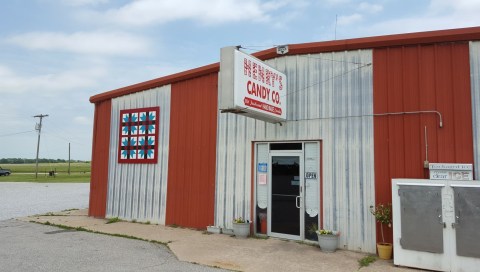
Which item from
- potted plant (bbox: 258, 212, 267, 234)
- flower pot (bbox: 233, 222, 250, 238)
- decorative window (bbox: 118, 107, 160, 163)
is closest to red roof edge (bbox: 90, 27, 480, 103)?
decorative window (bbox: 118, 107, 160, 163)

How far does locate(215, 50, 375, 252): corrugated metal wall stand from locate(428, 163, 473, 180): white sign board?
1234mm

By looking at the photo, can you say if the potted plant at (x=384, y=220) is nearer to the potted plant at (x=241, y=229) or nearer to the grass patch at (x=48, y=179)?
the potted plant at (x=241, y=229)

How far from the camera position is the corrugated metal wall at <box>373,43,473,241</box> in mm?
7641

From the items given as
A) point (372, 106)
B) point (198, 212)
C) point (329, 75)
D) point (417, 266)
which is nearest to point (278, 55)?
point (329, 75)

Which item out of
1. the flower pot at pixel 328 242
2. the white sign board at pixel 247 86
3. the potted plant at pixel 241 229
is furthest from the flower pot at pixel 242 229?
the white sign board at pixel 247 86

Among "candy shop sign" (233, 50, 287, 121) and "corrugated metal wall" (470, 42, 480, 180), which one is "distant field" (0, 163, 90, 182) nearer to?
"candy shop sign" (233, 50, 287, 121)

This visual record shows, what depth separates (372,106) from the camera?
333 inches

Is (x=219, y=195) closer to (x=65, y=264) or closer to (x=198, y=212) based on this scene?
(x=198, y=212)

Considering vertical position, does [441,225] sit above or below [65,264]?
above

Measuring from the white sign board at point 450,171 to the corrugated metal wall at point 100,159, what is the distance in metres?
10.5

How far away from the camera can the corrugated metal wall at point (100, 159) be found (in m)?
13.6

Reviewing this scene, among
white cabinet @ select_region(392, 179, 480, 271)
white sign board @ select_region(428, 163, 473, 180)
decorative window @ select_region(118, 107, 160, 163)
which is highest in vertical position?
decorative window @ select_region(118, 107, 160, 163)

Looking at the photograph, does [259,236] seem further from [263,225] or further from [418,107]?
[418,107]

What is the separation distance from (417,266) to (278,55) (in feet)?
19.0
